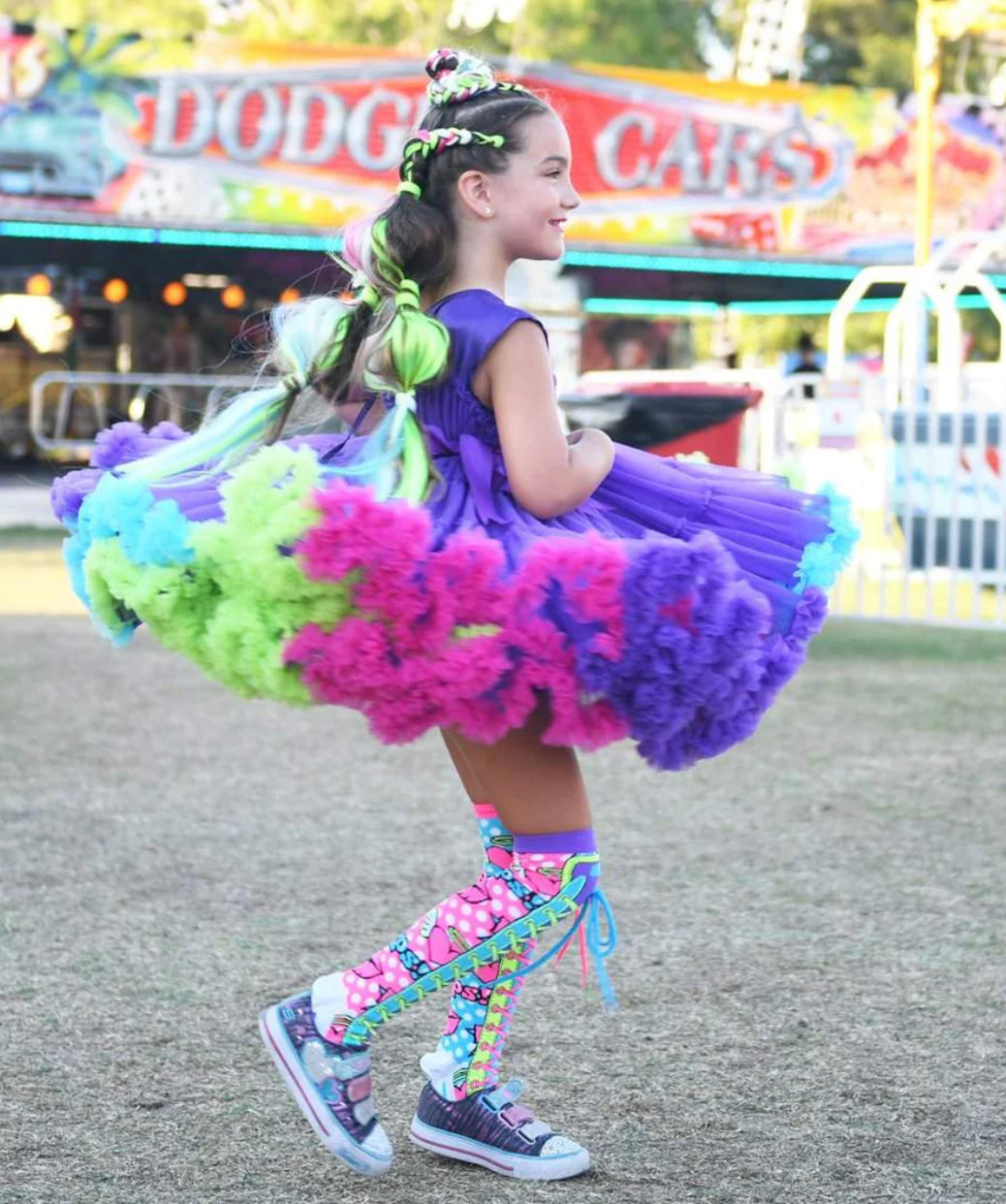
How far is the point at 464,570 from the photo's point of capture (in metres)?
2.62

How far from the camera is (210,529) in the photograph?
8.89 feet

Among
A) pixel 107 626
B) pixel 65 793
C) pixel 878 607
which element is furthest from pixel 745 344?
pixel 107 626

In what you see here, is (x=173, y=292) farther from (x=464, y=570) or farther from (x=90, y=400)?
(x=464, y=570)

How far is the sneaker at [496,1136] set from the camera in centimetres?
291

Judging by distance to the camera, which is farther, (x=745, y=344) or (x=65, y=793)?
(x=745, y=344)

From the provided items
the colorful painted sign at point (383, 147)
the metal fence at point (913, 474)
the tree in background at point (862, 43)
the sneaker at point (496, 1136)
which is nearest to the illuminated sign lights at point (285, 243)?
the colorful painted sign at point (383, 147)

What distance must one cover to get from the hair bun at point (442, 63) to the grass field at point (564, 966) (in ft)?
5.64

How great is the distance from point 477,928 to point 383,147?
1672 cm

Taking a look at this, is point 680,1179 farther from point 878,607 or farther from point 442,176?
point 878,607

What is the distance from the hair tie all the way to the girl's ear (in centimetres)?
15

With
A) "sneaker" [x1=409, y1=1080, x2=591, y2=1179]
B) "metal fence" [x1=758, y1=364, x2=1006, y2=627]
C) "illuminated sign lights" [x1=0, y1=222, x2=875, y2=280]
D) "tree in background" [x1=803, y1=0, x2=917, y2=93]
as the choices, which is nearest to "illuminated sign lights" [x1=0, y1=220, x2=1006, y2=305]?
"illuminated sign lights" [x1=0, y1=222, x2=875, y2=280]

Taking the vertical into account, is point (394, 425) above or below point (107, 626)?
above

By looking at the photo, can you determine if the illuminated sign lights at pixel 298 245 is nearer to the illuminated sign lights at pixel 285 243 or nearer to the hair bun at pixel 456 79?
the illuminated sign lights at pixel 285 243

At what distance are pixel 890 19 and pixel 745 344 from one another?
9214 millimetres
